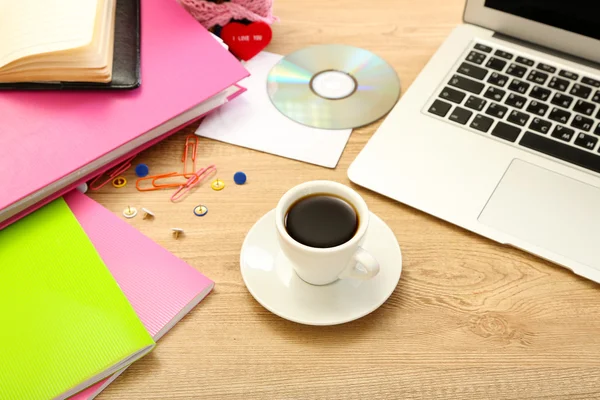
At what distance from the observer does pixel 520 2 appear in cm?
74

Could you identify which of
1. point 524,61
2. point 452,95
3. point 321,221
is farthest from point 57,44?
point 524,61

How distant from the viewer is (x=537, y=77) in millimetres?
726

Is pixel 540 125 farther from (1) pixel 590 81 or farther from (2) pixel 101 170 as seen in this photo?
(2) pixel 101 170

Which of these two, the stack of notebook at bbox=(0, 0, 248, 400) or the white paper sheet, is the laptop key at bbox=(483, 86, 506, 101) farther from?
the stack of notebook at bbox=(0, 0, 248, 400)

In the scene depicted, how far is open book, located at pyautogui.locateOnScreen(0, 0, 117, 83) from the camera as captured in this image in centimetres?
66

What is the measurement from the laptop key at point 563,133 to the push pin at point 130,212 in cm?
51

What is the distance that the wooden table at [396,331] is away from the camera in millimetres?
516

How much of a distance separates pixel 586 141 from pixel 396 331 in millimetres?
335

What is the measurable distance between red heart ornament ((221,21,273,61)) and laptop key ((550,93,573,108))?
413 mm

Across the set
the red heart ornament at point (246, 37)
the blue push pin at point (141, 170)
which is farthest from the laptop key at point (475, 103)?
the blue push pin at point (141, 170)

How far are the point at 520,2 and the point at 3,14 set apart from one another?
70cm

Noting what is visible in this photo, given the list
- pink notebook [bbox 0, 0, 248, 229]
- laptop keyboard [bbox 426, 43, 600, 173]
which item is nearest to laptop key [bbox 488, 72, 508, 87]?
laptop keyboard [bbox 426, 43, 600, 173]

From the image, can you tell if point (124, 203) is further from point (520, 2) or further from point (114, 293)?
point (520, 2)

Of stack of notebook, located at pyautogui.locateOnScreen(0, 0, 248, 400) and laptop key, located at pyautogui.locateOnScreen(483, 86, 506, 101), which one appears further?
laptop key, located at pyautogui.locateOnScreen(483, 86, 506, 101)
